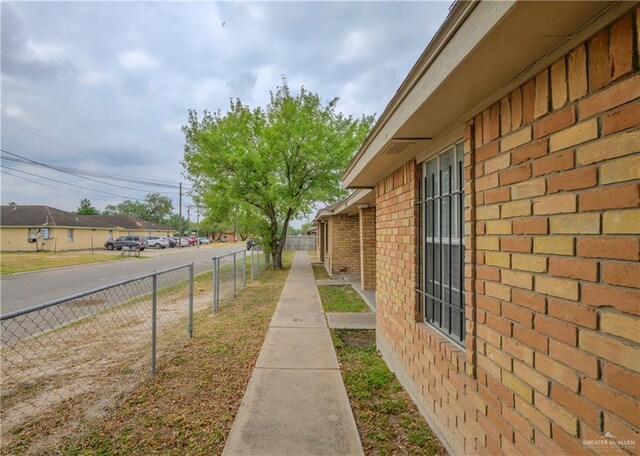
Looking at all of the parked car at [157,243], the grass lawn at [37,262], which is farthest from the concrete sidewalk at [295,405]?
the parked car at [157,243]

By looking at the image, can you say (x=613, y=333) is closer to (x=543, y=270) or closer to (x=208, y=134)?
(x=543, y=270)

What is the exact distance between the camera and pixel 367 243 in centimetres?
932

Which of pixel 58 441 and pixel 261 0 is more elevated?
pixel 261 0

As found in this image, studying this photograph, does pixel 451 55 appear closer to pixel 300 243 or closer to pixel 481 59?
pixel 481 59

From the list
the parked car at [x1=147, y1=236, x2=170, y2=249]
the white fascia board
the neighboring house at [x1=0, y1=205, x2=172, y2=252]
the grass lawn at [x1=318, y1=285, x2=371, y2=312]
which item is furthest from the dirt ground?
the parked car at [x1=147, y1=236, x2=170, y2=249]

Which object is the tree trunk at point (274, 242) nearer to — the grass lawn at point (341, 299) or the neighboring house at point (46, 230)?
the grass lawn at point (341, 299)

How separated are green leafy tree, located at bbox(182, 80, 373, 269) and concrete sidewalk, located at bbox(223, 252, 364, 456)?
969cm

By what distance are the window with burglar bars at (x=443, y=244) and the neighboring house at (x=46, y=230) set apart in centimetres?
3968

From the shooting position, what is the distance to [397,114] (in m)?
2.46

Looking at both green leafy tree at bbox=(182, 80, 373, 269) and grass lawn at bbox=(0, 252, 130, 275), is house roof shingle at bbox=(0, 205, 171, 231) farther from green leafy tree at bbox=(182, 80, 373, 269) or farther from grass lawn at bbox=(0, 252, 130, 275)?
green leafy tree at bbox=(182, 80, 373, 269)

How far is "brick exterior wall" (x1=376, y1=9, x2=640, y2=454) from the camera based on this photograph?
110cm

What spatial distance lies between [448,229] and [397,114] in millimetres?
1067

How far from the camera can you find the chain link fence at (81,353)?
332 cm

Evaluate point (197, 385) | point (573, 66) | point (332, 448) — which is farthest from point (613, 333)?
point (197, 385)
